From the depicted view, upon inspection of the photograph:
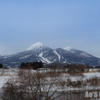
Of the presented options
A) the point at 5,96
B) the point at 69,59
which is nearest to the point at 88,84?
the point at 5,96

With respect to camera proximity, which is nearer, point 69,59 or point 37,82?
point 37,82

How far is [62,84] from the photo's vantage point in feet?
59.8

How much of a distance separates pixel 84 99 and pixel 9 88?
554 cm

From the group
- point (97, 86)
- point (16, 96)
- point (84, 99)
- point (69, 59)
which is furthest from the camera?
point (69, 59)

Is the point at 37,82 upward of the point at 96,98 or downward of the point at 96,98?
upward

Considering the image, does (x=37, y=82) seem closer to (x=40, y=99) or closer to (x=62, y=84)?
(x=40, y=99)

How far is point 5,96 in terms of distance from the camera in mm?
10828

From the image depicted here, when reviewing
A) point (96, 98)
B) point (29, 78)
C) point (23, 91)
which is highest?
point (29, 78)

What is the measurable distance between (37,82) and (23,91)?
3.43ft

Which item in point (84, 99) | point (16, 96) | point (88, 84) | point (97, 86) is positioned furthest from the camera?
point (88, 84)

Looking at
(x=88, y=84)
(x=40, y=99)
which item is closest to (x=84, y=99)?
(x=40, y=99)

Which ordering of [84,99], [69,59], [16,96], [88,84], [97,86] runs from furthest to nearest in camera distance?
[69,59], [88,84], [97,86], [84,99], [16,96]

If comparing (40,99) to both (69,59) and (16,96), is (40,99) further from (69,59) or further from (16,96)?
(69,59)

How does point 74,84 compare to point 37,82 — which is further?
point 74,84
